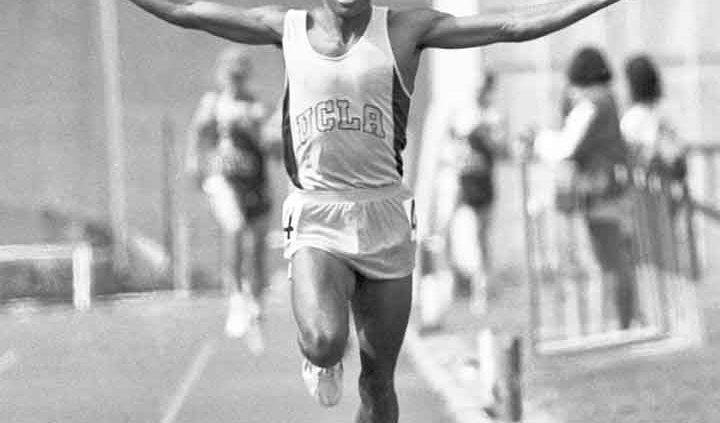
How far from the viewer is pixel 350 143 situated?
28.9 ft

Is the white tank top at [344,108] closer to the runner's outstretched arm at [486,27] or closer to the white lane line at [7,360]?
the runner's outstretched arm at [486,27]

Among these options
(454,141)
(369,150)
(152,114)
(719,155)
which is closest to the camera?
(369,150)

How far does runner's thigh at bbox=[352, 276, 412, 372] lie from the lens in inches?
355

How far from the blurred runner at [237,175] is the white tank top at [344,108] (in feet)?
25.1

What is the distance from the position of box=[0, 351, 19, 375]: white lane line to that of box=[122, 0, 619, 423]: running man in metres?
6.10

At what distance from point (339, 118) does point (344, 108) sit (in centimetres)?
5

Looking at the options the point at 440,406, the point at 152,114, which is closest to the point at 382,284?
the point at 440,406

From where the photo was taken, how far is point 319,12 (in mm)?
9000

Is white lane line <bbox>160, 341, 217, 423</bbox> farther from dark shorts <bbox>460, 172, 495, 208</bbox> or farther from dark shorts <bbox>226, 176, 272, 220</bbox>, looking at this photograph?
dark shorts <bbox>460, 172, 495, 208</bbox>

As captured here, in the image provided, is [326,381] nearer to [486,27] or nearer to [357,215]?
[357,215]

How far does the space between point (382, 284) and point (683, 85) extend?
15.4m

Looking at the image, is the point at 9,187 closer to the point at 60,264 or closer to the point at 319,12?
the point at 60,264

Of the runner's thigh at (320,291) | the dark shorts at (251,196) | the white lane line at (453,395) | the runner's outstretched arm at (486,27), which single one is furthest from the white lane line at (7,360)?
the runner's outstretched arm at (486,27)

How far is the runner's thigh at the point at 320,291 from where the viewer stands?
8.63 m
